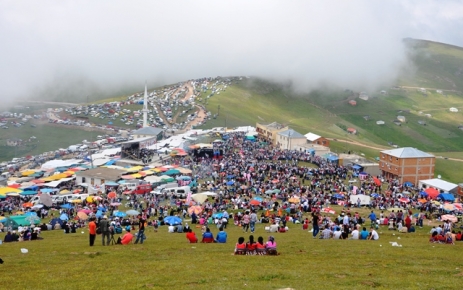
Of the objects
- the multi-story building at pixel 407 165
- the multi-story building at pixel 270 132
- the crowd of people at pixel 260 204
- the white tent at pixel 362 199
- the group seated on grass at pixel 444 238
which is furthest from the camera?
the multi-story building at pixel 270 132

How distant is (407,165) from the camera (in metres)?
81.8

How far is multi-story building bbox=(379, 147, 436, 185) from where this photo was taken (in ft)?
267

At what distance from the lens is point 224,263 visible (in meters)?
17.3

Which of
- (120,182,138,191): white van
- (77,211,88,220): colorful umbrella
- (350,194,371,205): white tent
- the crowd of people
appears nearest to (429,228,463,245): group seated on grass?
the crowd of people

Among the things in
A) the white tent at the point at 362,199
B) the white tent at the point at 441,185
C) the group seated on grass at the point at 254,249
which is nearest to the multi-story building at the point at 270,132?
the white tent at the point at 441,185

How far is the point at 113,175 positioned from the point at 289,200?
75.9 feet

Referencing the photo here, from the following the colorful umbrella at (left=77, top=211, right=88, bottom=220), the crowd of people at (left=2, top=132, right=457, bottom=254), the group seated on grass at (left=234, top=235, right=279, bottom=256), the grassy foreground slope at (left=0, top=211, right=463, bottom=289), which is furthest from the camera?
the colorful umbrella at (left=77, top=211, right=88, bottom=220)

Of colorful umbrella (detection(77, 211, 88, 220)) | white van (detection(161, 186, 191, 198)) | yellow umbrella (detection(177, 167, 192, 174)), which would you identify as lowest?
colorful umbrella (detection(77, 211, 88, 220))

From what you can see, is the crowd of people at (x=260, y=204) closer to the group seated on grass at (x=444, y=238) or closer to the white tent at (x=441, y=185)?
the group seated on grass at (x=444, y=238)

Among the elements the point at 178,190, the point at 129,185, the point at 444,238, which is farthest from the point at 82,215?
the point at 444,238

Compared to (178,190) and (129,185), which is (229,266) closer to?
(178,190)

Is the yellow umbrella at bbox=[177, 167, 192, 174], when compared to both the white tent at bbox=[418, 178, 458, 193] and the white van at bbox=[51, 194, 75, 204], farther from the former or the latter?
the white tent at bbox=[418, 178, 458, 193]

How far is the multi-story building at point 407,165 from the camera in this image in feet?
267

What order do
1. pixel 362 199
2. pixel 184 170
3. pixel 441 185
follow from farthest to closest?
pixel 441 185
pixel 184 170
pixel 362 199
